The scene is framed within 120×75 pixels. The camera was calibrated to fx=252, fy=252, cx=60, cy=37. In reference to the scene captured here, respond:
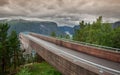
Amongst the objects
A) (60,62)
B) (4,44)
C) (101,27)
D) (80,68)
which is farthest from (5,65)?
(80,68)

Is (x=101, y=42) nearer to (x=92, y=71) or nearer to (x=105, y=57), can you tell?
(x=105, y=57)

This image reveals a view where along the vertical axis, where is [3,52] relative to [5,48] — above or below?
below

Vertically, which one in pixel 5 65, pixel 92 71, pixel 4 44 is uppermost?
pixel 92 71

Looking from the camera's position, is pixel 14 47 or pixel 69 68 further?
pixel 14 47

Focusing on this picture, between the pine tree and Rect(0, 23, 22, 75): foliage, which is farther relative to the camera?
Rect(0, 23, 22, 75): foliage

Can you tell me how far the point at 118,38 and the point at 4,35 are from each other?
81.6 ft

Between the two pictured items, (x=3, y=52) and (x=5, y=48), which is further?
(x=5, y=48)

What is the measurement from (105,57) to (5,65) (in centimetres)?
3481

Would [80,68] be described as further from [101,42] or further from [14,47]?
[14,47]

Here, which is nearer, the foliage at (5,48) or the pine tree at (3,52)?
the pine tree at (3,52)

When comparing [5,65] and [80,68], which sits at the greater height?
Result: [80,68]

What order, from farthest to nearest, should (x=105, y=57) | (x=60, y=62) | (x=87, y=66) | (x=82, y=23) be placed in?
(x=82, y=23), (x=105, y=57), (x=60, y=62), (x=87, y=66)

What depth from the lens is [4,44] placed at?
53.5 m

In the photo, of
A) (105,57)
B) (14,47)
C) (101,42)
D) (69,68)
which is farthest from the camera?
(14,47)
